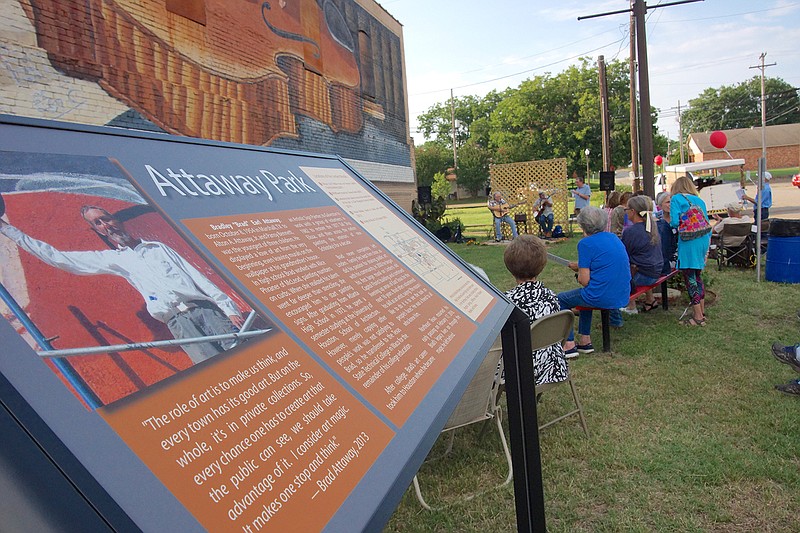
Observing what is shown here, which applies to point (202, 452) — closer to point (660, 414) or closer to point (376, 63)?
point (660, 414)

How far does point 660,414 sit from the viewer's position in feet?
13.6

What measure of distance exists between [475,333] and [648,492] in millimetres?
2006

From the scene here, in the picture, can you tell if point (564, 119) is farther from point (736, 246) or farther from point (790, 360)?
point (790, 360)

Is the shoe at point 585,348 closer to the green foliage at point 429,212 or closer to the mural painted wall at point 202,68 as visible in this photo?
the mural painted wall at point 202,68

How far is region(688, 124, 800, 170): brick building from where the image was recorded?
2638 inches

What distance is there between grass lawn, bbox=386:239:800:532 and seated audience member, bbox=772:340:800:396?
9 centimetres

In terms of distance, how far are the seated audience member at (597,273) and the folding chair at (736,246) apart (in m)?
5.35

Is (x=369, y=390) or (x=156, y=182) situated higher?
(x=156, y=182)

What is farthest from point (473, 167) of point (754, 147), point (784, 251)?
point (784, 251)

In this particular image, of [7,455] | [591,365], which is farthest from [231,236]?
[591,365]

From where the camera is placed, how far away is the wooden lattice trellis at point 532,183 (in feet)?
64.2

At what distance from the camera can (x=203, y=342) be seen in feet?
3.23

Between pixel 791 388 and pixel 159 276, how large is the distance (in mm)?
4838

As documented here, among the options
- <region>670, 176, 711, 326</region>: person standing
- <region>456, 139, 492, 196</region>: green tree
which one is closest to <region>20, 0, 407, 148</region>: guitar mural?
<region>670, 176, 711, 326</region>: person standing
